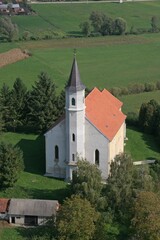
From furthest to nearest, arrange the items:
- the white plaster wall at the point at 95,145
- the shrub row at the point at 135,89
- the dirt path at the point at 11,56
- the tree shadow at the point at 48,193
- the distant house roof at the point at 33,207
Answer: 1. the dirt path at the point at 11,56
2. the shrub row at the point at 135,89
3. the white plaster wall at the point at 95,145
4. the tree shadow at the point at 48,193
5. the distant house roof at the point at 33,207

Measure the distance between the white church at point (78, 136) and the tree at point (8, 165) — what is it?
17.9ft

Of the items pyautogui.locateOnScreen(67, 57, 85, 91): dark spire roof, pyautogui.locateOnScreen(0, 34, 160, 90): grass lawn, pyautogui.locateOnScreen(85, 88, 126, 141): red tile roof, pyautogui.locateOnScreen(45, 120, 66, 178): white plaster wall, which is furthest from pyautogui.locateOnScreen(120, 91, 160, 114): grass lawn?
pyautogui.locateOnScreen(67, 57, 85, 91): dark spire roof

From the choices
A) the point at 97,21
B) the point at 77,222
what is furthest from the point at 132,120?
the point at 97,21

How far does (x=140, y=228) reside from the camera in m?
45.4

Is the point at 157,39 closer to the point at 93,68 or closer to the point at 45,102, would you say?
the point at 93,68

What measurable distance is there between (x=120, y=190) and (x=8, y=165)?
12458 millimetres

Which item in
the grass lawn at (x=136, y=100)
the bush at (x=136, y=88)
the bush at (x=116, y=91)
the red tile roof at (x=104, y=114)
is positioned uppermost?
the bush at (x=136, y=88)

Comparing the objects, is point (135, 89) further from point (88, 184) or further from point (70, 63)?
point (88, 184)

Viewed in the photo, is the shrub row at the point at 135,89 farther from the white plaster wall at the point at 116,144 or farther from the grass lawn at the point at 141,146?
the white plaster wall at the point at 116,144

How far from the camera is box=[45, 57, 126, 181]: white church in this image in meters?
58.8

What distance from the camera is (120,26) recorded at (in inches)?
5635

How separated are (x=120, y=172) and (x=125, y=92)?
41673 mm

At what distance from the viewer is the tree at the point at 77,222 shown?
46547 mm

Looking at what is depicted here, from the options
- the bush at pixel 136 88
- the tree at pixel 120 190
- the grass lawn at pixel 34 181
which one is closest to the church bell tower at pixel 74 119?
the grass lawn at pixel 34 181
